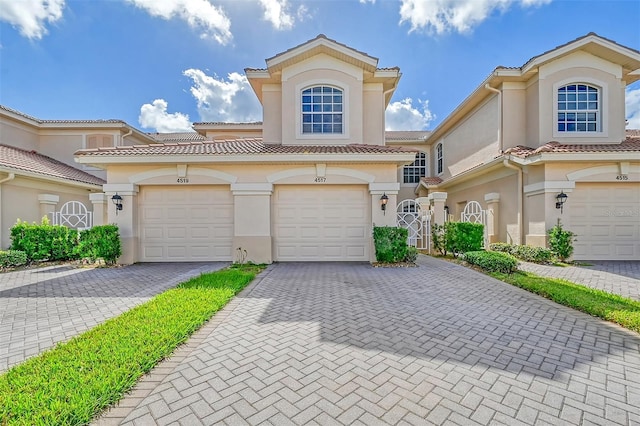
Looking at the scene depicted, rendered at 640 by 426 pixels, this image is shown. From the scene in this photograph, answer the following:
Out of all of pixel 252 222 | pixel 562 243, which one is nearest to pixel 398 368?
pixel 252 222

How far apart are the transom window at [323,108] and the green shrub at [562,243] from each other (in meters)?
8.68

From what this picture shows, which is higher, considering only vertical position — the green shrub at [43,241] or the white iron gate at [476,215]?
the white iron gate at [476,215]

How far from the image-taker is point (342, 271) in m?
8.68

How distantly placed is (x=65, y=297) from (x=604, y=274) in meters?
14.0

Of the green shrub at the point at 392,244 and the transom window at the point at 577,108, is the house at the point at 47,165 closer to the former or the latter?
the green shrub at the point at 392,244

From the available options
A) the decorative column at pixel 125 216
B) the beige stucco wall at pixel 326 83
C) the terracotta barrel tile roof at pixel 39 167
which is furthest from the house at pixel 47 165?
the beige stucco wall at pixel 326 83

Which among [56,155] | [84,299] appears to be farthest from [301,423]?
[56,155]

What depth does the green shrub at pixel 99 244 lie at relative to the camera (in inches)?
371

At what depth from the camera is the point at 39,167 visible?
1308 cm

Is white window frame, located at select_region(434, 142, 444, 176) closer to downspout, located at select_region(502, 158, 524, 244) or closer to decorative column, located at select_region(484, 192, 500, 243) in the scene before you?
decorative column, located at select_region(484, 192, 500, 243)

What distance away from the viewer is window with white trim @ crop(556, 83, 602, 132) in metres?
11.8

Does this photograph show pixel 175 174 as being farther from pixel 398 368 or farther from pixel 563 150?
pixel 563 150

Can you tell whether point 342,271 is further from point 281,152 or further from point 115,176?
point 115,176

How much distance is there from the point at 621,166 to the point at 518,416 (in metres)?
12.4
